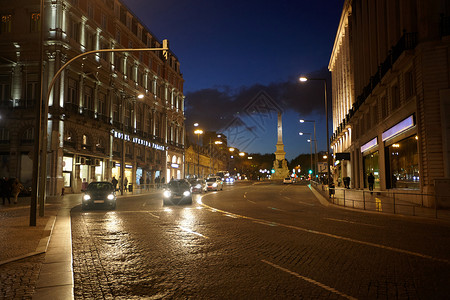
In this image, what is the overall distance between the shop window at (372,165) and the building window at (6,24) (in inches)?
1462

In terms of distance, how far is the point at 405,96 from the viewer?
878 inches

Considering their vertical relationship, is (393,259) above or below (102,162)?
below

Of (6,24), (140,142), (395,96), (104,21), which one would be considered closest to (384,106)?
(395,96)

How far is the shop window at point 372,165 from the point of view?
30.7 meters

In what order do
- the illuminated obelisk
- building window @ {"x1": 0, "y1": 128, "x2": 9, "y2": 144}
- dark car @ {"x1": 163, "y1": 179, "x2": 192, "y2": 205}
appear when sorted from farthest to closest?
the illuminated obelisk, building window @ {"x1": 0, "y1": 128, "x2": 9, "y2": 144}, dark car @ {"x1": 163, "y1": 179, "x2": 192, "y2": 205}

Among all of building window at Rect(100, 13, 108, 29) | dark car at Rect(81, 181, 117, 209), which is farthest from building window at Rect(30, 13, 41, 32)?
dark car at Rect(81, 181, 117, 209)

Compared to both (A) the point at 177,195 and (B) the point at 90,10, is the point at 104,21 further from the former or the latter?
(A) the point at 177,195

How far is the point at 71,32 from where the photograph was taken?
118 ft

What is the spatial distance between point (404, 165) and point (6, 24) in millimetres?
38365

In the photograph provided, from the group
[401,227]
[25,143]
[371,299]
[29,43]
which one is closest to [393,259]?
[371,299]

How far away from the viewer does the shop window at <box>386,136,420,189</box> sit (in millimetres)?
21234

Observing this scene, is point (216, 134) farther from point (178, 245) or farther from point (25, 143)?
point (178, 245)

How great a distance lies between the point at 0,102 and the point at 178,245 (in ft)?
113

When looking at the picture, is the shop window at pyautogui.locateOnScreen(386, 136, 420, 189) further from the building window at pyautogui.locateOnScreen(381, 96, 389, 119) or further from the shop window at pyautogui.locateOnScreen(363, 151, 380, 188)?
the shop window at pyautogui.locateOnScreen(363, 151, 380, 188)
